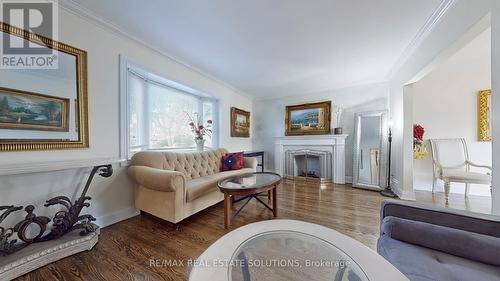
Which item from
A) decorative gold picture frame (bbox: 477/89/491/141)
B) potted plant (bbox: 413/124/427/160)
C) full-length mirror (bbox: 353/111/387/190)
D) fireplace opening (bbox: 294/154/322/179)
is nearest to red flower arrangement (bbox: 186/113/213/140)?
fireplace opening (bbox: 294/154/322/179)

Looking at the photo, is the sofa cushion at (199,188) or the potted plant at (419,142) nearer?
the sofa cushion at (199,188)

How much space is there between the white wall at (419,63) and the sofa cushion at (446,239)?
1.59m

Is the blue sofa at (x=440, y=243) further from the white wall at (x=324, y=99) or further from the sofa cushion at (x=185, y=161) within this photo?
the white wall at (x=324, y=99)

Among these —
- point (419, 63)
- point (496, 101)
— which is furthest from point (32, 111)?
point (419, 63)

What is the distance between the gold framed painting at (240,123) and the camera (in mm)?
4325

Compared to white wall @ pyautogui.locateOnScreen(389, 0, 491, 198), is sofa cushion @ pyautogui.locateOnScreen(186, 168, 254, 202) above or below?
below

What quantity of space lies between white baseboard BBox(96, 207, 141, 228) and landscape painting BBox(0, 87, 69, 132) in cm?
102

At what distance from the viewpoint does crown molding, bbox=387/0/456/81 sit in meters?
1.66

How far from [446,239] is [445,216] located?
161mm

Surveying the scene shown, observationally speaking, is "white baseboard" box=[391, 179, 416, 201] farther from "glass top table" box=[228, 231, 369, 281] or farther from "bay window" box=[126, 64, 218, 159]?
"bay window" box=[126, 64, 218, 159]

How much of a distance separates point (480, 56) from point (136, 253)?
503cm

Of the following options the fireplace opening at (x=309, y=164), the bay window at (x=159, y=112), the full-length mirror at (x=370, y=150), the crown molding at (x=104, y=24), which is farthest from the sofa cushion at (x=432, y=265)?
the fireplace opening at (x=309, y=164)

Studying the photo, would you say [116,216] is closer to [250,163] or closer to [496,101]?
[250,163]

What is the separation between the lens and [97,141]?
192 centimetres
